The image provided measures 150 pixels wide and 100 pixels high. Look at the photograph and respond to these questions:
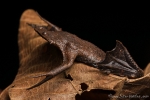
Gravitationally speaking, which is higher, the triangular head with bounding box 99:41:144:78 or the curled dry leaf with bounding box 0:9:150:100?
the triangular head with bounding box 99:41:144:78

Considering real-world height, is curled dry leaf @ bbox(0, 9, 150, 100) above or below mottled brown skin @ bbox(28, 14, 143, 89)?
below

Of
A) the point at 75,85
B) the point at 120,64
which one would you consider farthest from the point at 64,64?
the point at 120,64

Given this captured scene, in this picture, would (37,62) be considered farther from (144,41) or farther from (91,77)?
(144,41)

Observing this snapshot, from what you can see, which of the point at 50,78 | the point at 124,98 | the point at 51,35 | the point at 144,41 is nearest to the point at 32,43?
the point at 51,35

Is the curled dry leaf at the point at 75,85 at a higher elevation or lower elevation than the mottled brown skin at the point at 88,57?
lower

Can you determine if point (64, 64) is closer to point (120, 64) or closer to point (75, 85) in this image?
point (75, 85)
